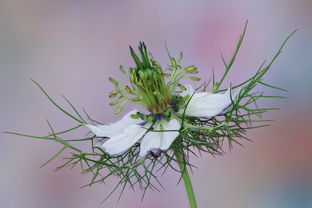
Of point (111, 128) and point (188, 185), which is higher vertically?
point (111, 128)

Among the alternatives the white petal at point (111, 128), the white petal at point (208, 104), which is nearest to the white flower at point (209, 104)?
the white petal at point (208, 104)

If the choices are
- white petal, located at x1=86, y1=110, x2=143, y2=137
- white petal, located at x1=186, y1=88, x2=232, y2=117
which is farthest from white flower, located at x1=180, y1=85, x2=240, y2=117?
white petal, located at x1=86, y1=110, x2=143, y2=137

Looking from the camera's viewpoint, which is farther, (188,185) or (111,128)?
(111,128)

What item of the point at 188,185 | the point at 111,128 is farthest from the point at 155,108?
the point at 188,185

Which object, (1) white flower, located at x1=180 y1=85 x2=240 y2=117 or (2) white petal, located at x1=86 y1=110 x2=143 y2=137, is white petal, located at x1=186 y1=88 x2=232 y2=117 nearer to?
(1) white flower, located at x1=180 y1=85 x2=240 y2=117

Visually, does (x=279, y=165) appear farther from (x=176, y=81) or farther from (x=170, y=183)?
(x=176, y=81)

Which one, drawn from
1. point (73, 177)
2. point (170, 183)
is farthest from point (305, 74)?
point (73, 177)

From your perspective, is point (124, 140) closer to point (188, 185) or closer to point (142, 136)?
point (142, 136)

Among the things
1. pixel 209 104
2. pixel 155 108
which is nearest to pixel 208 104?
pixel 209 104
